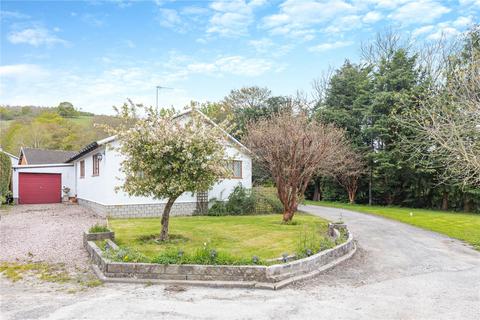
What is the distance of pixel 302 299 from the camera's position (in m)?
5.97

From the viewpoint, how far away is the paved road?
5.22 meters

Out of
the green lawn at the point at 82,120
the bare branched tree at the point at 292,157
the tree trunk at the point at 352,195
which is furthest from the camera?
the green lawn at the point at 82,120

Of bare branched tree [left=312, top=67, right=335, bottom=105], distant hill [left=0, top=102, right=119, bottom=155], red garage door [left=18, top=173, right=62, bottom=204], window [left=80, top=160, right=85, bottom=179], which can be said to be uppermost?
bare branched tree [left=312, top=67, right=335, bottom=105]

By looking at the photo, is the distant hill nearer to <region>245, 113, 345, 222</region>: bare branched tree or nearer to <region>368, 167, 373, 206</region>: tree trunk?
<region>368, 167, 373, 206</region>: tree trunk

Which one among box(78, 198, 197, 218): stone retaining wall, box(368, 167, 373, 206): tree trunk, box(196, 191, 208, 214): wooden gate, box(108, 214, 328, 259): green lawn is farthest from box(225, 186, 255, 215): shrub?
box(368, 167, 373, 206): tree trunk

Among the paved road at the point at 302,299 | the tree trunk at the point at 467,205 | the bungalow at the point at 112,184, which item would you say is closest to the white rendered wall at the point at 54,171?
the bungalow at the point at 112,184

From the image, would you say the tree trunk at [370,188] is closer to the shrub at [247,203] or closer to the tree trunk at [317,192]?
the tree trunk at [317,192]

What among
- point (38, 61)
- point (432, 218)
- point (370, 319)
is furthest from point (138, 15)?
point (432, 218)

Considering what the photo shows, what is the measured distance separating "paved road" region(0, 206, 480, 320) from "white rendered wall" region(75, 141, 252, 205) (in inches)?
236

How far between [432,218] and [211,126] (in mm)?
13986

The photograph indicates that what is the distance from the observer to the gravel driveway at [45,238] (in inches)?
340

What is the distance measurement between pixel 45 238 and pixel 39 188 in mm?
16134

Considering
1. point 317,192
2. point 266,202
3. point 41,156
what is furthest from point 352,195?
point 41,156

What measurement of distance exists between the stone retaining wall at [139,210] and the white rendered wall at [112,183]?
178 mm
